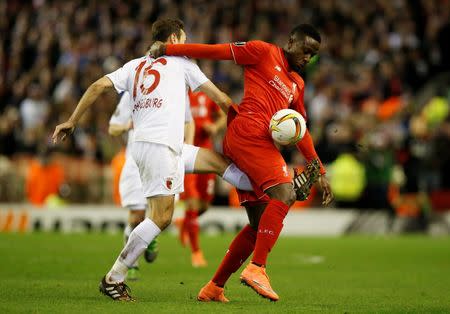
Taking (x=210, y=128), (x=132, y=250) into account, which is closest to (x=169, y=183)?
(x=132, y=250)

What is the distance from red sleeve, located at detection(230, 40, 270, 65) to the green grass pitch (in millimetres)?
2125

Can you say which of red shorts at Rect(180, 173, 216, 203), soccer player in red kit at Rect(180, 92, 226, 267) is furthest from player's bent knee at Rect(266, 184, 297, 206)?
red shorts at Rect(180, 173, 216, 203)

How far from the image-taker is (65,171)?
2267cm

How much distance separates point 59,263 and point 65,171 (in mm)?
9601

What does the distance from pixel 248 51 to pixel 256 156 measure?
92 centimetres

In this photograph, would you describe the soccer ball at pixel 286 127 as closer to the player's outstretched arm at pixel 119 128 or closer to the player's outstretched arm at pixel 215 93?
the player's outstretched arm at pixel 215 93

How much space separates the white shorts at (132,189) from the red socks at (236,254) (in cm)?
304

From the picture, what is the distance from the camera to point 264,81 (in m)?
8.91

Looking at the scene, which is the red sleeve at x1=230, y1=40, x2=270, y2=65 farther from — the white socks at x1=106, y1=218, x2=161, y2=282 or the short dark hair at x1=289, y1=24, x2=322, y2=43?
the white socks at x1=106, y1=218, x2=161, y2=282

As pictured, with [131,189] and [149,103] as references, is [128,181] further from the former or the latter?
[149,103]

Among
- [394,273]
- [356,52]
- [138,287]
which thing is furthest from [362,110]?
[138,287]

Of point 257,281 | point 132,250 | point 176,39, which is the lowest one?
point 257,281

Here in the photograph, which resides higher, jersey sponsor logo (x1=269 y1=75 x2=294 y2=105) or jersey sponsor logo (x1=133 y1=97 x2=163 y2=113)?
jersey sponsor logo (x1=269 y1=75 x2=294 y2=105)

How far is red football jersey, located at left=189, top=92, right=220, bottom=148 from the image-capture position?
1457cm
